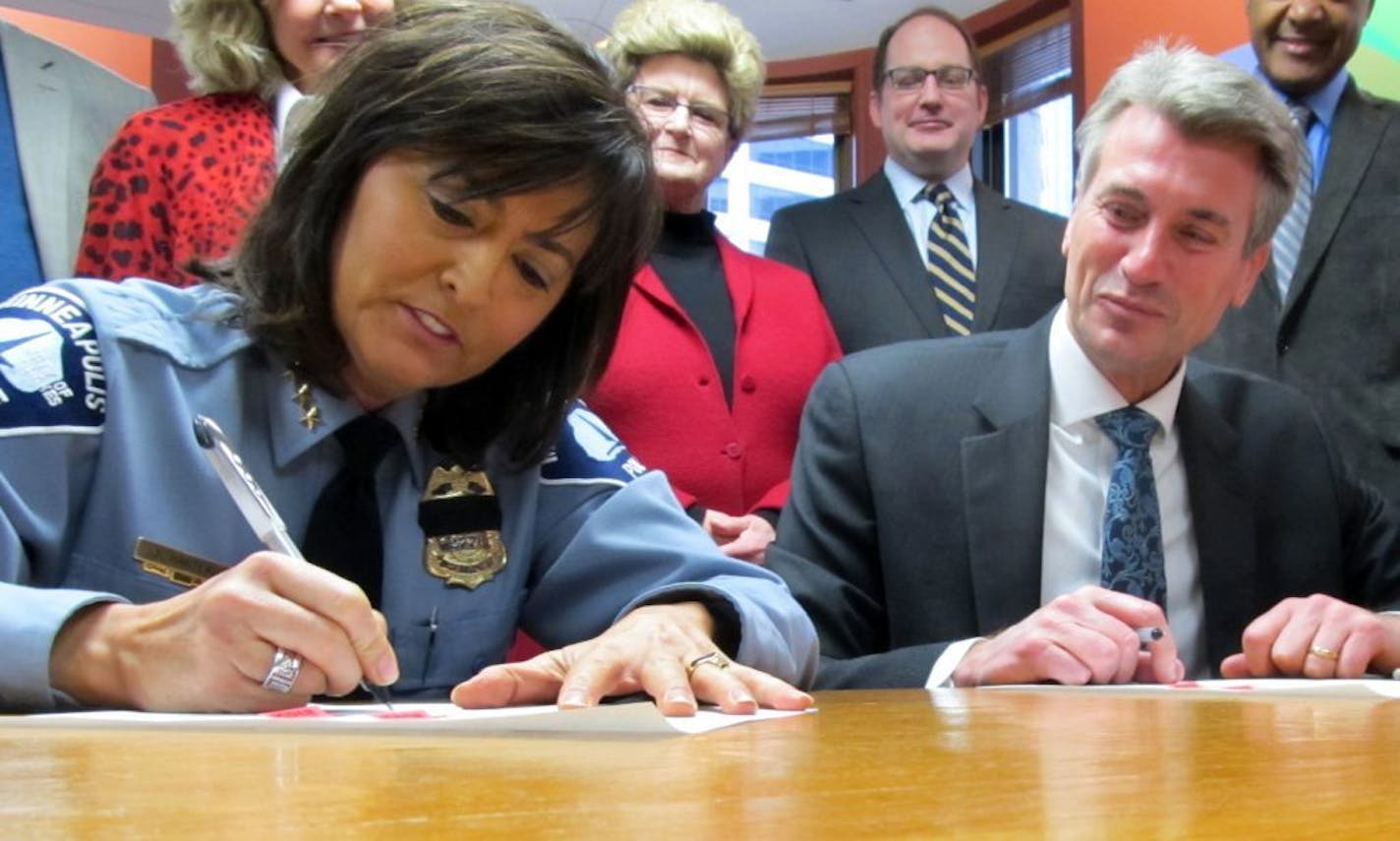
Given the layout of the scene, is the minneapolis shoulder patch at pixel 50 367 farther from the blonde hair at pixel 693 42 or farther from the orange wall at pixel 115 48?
the orange wall at pixel 115 48

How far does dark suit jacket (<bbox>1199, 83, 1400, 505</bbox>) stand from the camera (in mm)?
2809

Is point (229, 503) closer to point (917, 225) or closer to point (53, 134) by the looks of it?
point (53, 134)

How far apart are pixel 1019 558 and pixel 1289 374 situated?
111 cm

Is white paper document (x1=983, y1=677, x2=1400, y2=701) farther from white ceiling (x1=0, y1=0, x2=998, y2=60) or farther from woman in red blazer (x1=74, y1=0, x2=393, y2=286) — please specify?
white ceiling (x1=0, y1=0, x2=998, y2=60)

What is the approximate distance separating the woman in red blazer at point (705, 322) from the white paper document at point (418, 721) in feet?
4.41

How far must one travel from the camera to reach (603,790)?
681 millimetres

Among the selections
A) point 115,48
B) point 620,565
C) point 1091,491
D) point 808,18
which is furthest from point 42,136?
point 808,18

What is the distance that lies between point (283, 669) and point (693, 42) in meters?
1.88

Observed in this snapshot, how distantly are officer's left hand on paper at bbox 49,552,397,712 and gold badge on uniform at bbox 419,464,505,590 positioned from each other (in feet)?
1.20

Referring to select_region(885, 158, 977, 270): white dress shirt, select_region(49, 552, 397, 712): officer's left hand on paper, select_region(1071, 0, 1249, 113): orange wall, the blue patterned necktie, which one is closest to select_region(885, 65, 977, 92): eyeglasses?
select_region(885, 158, 977, 270): white dress shirt

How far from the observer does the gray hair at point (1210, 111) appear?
2170 millimetres

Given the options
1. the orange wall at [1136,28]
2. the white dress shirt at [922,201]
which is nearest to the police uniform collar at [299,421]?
the white dress shirt at [922,201]

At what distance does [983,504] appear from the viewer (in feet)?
6.68

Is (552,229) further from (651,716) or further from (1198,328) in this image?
(1198,328)
